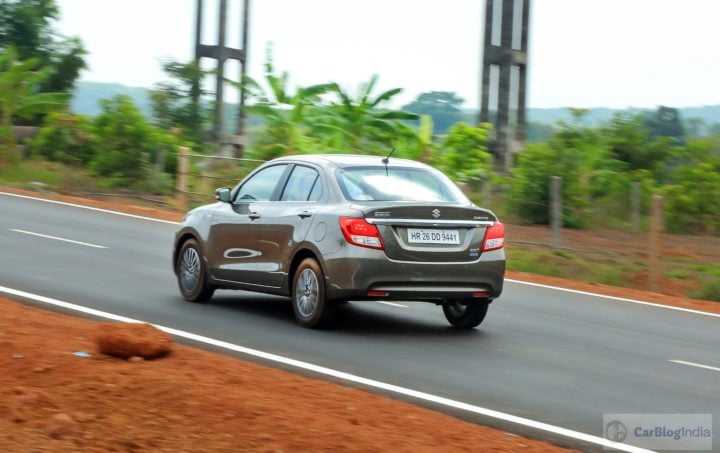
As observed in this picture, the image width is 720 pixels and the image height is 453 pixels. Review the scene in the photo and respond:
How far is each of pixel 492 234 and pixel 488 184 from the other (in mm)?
13824

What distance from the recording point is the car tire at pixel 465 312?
12188 mm

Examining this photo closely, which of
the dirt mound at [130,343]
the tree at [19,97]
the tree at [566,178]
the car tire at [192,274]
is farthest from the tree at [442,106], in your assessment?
the dirt mound at [130,343]

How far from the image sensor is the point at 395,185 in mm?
11734

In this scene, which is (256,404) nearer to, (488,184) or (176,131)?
(488,184)

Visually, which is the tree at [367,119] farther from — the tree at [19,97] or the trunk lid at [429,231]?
the trunk lid at [429,231]

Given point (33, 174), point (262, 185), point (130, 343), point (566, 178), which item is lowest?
point (130, 343)

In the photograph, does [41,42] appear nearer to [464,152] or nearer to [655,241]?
[464,152]

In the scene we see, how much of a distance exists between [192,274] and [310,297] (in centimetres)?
223

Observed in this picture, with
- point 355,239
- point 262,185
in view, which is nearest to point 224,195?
point 262,185

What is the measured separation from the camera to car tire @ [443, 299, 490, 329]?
12.2 metres

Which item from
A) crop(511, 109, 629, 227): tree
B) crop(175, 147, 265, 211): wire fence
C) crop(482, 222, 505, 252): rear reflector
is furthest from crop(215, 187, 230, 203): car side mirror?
crop(175, 147, 265, 211): wire fence

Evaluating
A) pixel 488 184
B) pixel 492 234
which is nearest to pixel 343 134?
pixel 488 184

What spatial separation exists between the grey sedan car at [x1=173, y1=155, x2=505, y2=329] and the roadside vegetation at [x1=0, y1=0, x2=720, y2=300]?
306 inches

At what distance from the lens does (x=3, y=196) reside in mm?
28078
